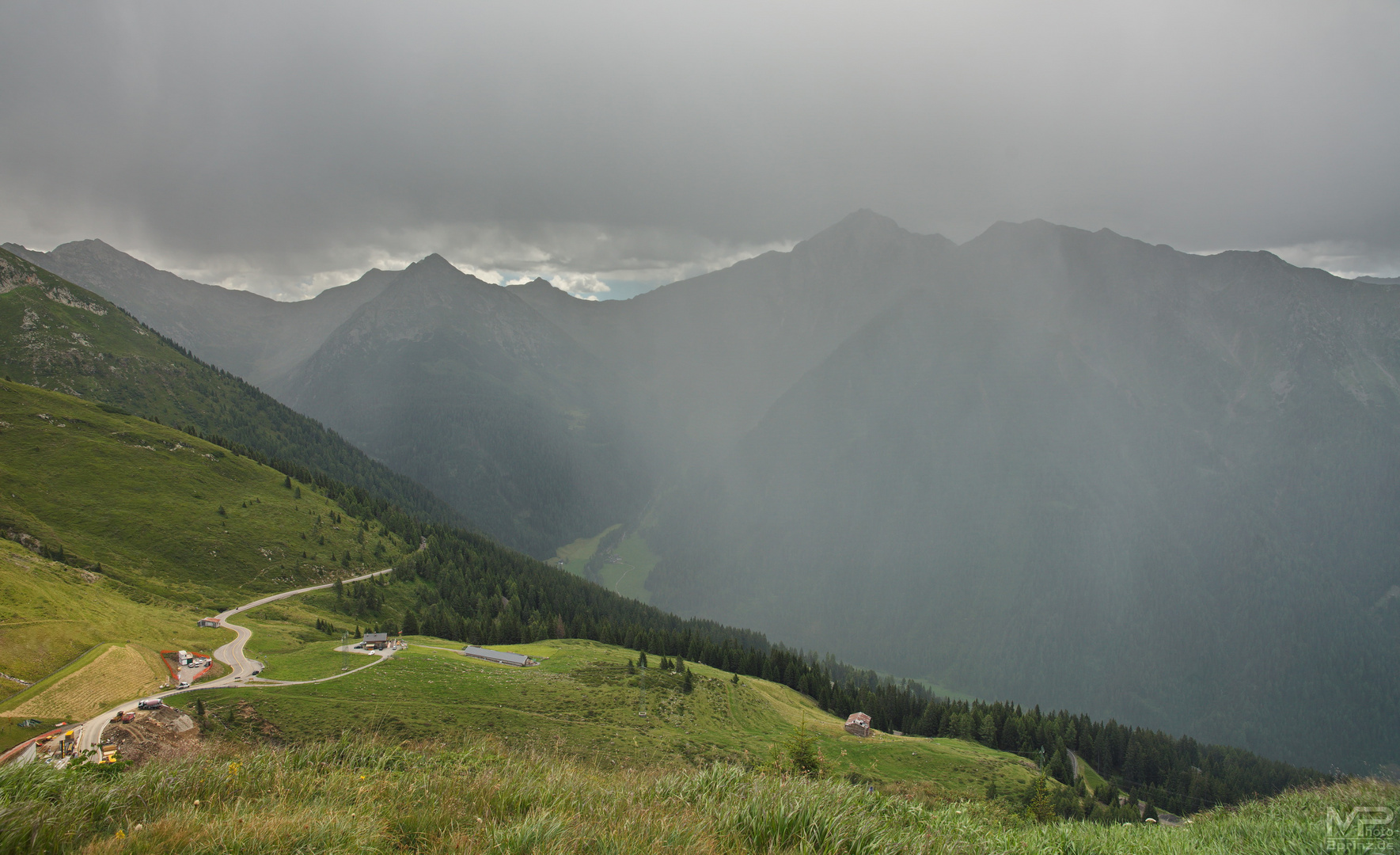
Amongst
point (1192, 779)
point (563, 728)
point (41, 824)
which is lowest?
point (1192, 779)

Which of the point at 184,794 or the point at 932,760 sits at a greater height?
the point at 184,794

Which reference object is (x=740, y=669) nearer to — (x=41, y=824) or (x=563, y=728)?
(x=563, y=728)

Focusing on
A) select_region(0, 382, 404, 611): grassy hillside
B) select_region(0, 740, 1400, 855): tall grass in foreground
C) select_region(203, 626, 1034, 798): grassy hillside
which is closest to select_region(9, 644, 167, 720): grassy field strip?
select_region(203, 626, 1034, 798): grassy hillside

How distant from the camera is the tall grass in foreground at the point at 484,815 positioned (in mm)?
6578

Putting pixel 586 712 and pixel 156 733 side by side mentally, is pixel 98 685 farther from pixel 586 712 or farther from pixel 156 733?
pixel 586 712

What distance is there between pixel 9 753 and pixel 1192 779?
516ft

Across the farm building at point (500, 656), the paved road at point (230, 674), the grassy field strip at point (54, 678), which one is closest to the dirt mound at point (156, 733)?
the paved road at point (230, 674)

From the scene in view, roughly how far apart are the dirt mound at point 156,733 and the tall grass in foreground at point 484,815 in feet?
137

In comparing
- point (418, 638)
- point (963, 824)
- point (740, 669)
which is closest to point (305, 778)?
point (963, 824)

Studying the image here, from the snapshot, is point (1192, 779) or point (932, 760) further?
point (1192, 779)

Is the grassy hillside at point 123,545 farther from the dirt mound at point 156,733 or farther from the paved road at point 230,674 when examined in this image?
the dirt mound at point 156,733

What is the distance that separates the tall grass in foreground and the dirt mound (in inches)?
1645

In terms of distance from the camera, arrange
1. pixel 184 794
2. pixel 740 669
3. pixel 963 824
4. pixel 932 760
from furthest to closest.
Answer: pixel 740 669 → pixel 932 760 → pixel 963 824 → pixel 184 794

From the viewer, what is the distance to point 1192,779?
10644cm
